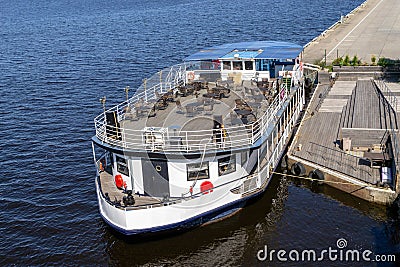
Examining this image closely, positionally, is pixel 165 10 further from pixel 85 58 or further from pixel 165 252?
pixel 165 252

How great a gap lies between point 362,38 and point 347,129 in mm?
38039

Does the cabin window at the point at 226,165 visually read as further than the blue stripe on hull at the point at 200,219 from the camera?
Yes

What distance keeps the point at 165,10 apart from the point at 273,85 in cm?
9636

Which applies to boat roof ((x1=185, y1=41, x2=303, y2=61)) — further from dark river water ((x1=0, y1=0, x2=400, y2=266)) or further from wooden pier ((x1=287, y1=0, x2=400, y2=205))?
dark river water ((x1=0, y1=0, x2=400, y2=266))

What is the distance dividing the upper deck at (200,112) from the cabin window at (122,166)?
4.00ft

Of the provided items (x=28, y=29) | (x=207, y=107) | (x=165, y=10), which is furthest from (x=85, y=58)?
(x=165, y=10)

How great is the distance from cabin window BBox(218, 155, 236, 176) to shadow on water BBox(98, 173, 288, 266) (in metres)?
2.97

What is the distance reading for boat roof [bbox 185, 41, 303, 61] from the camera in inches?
1404

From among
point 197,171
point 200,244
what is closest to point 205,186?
point 197,171

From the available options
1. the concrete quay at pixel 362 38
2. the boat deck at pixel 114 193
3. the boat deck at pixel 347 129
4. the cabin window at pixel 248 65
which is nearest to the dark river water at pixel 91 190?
the boat deck at pixel 347 129

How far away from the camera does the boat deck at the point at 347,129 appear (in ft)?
102

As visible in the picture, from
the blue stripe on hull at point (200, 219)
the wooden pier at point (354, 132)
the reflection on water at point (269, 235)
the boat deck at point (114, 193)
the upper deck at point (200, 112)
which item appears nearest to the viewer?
the blue stripe on hull at point (200, 219)

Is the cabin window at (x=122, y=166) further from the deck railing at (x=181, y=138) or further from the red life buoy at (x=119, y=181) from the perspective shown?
the deck railing at (x=181, y=138)

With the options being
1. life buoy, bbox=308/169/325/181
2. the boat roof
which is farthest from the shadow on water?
the boat roof
